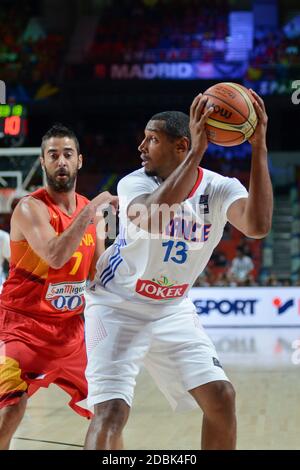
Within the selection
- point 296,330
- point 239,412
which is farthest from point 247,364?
point 296,330

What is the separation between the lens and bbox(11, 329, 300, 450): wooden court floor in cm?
560

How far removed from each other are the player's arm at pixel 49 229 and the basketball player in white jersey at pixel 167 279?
190 millimetres

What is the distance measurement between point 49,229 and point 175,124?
3.32ft

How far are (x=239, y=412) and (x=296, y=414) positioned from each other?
1.67 feet

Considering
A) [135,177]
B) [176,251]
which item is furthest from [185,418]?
[135,177]

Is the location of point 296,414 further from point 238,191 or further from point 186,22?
point 186,22

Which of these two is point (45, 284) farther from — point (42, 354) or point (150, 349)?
point (150, 349)

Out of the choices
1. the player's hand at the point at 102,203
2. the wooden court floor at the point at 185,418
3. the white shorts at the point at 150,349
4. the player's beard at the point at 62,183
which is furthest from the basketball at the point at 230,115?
the wooden court floor at the point at 185,418

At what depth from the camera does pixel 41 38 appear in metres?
24.2

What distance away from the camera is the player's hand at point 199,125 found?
3.53 m

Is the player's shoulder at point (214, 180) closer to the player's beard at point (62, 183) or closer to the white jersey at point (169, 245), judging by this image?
the white jersey at point (169, 245)

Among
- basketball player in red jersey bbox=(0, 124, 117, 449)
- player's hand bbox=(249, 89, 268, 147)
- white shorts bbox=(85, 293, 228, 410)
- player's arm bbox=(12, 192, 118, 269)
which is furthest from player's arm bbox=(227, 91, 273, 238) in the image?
basketball player in red jersey bbox=(0, 124, 117, 449)

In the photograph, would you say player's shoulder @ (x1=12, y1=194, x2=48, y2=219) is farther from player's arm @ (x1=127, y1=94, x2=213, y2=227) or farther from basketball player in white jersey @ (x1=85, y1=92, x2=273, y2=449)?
player's arm @ (x1=127, y1=94, x2=213, y2=227)
